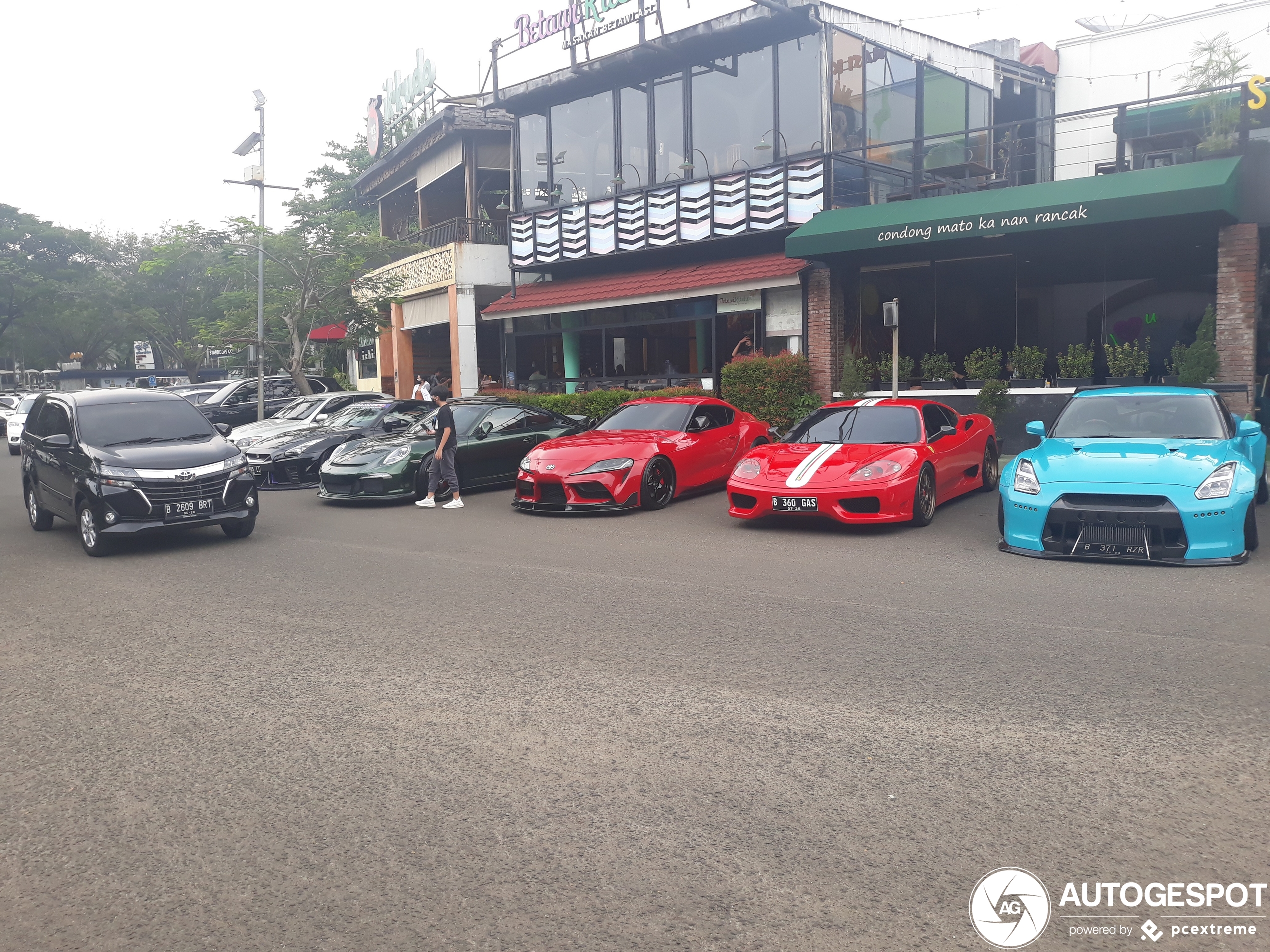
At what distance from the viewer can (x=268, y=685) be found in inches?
216

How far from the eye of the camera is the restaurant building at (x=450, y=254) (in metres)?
28.4

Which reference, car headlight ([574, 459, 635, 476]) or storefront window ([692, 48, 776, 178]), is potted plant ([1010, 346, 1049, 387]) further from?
car headlight ([574, 459, 635, 476])

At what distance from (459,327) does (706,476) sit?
52.7 feet

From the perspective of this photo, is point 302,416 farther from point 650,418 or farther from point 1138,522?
point 1138,522

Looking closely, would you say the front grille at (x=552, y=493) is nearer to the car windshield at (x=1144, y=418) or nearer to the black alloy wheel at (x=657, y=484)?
the black alloy wheel at (x=657, y=484)

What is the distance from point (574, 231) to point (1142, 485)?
18.7 meters

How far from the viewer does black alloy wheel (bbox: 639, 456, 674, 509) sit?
41.5 ft

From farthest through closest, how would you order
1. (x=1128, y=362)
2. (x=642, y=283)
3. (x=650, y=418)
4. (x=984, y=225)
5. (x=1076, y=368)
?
(x=642, y=283), (x=1076, y=368), (x=1128, y=362), (x=984, y=225), (x=650, y=418)

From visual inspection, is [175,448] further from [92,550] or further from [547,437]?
[547,437]

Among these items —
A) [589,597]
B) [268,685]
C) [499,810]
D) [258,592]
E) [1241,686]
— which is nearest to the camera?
[499,810]

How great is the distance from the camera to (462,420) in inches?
597

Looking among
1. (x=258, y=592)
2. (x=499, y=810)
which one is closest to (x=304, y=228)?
(x=258, y=592)

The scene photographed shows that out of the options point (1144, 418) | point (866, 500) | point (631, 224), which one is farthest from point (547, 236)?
point (1144, 418)

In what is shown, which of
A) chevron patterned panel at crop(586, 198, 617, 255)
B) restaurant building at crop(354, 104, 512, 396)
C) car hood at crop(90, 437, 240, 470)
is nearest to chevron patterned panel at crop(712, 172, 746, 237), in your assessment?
chevron patterned panel at crop(586, 198, 617, 255)
